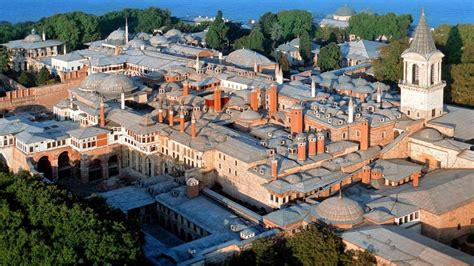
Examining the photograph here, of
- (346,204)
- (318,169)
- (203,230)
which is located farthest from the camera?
(318,169)

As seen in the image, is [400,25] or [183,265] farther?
[400,25]

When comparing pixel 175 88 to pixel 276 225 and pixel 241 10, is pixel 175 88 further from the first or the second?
pixel 241 10

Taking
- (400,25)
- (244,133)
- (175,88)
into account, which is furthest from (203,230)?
(400,25)

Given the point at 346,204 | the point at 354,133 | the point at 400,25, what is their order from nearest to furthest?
the point at 346,204, the point at 354,133, the point at 400,25

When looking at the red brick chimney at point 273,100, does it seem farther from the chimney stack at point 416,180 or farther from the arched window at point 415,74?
the chimney stack at point 416,180

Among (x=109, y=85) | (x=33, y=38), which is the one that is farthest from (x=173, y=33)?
(x=109, y=85)

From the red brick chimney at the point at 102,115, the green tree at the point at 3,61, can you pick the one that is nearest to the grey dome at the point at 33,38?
the green tree at the point at 3,61

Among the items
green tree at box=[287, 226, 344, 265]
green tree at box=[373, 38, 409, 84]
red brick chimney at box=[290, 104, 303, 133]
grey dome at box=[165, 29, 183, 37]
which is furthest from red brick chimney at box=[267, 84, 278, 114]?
grey dome at box=[165, 29, 183, 37]
